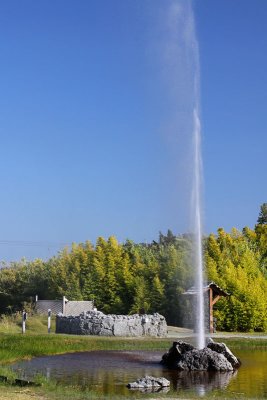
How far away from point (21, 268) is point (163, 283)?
2066cm

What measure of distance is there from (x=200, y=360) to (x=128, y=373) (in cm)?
253

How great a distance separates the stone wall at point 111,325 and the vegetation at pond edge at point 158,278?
6.54 m

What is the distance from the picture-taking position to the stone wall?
30859 millimetres

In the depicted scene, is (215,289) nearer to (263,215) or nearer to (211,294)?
(211,294)

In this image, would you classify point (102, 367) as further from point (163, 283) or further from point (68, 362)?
point (163, 283)

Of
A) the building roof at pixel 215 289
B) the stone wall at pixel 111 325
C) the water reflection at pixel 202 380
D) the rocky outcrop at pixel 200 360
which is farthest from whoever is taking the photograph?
the building roof at pixel 215 289

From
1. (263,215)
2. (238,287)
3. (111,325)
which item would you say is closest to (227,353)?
(111,325)

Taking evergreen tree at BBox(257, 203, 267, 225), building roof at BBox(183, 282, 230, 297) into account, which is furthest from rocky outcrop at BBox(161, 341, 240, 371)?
evergreen tree at BBox(257, 203, 267, 225)

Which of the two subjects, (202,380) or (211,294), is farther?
(211,294)

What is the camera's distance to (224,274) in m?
40.6

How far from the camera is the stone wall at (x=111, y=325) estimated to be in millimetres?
30859

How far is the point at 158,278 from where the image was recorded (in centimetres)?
4359

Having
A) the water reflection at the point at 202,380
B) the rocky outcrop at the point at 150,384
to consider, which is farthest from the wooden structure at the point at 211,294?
the rocky outcrop at the point at 150,384

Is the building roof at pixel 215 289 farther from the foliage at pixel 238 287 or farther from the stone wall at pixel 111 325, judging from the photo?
the stone wall at pixel 111 325
